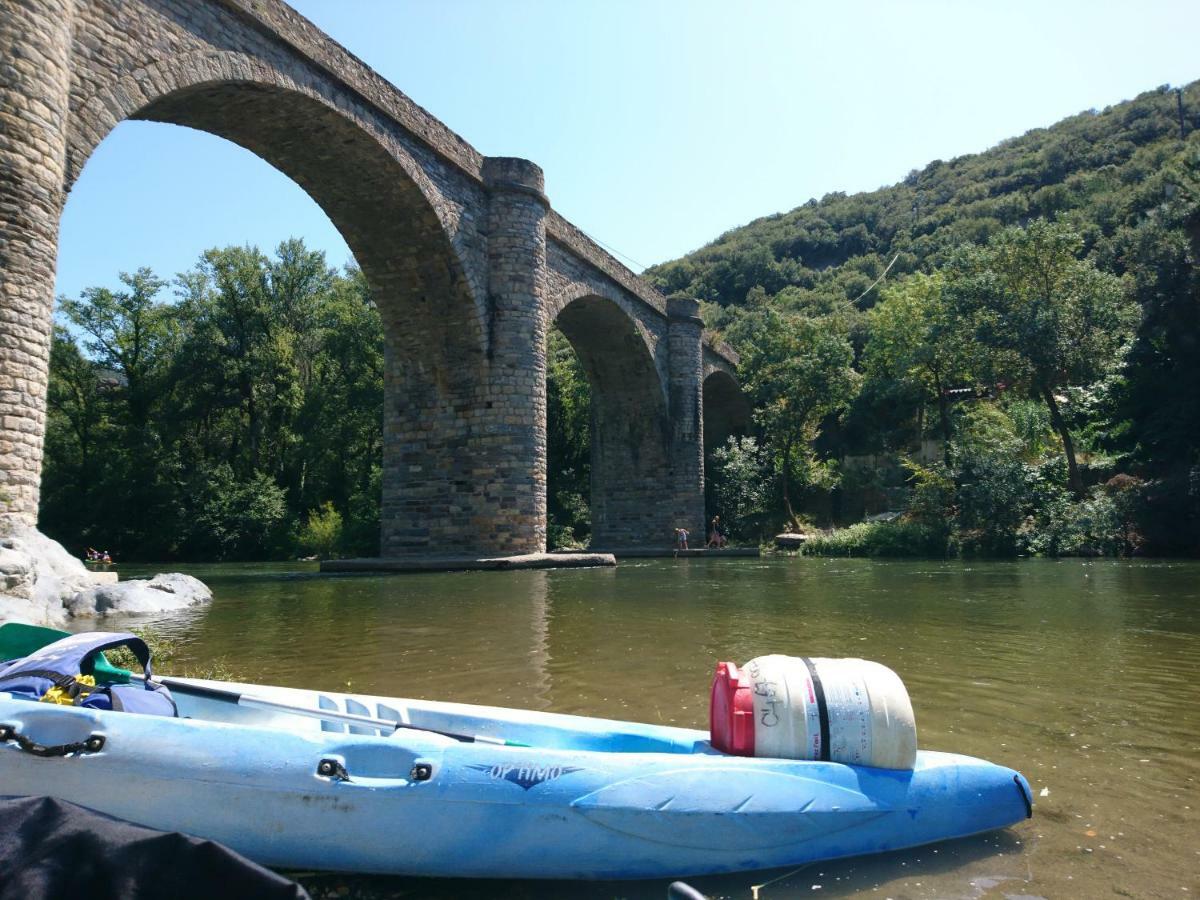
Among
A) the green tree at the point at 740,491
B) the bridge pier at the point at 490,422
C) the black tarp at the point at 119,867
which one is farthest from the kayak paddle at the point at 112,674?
the green tree at the point at 740,491

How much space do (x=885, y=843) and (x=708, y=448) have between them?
3156cm

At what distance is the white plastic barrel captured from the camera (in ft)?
8.00

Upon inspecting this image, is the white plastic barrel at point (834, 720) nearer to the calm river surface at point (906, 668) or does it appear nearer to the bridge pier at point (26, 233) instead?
the calm river surface at point (906, 668)

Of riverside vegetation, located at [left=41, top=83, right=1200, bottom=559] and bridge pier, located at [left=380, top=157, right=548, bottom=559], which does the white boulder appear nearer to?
bridge pier, located at [left=380, top=157, right=548, bottom=559]

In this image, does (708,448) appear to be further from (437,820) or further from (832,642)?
(437,820)

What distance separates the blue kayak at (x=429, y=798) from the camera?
6.99 feet

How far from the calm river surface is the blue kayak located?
0.10 m

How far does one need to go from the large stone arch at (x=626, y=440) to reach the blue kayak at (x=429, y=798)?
69.6 feet

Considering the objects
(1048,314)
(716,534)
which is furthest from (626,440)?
(1048,314)

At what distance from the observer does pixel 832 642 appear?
5.71 metres

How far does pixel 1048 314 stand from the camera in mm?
19719

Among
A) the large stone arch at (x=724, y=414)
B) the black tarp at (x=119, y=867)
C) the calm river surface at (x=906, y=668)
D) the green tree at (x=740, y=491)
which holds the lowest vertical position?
the calm river surface at (x=906, y=668)

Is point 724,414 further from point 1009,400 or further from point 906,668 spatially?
point 906,668

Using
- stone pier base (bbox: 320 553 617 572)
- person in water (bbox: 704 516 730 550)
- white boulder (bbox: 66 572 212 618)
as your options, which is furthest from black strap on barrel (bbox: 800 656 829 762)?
person in water (bbox: 704 516 730 550)
